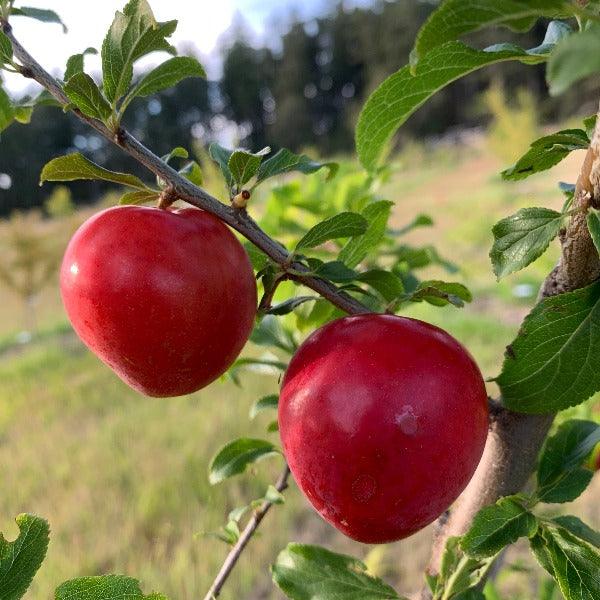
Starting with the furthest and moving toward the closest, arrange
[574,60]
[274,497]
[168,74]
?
[274,497]
[168,74]
[574,60]

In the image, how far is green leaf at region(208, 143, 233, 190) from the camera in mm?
385

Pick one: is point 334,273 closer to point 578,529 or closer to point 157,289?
point 157,289

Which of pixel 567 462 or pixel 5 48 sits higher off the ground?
pixel 5 48

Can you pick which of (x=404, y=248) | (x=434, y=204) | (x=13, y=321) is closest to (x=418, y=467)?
(x=404, y=248)

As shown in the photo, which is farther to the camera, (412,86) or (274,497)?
(274,497)

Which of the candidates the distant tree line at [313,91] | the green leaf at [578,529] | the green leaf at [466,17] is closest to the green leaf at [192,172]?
the green leaf at [466,17]

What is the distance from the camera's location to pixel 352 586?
1.47 ft

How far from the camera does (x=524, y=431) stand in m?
0.38

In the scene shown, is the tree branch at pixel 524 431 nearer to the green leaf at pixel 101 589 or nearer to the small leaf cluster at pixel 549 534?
the small leaf cluster at pixel 549 534

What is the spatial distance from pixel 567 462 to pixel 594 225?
0.20 metres

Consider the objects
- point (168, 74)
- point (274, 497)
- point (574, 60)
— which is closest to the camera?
point (574, 60)

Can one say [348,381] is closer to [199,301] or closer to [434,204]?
[199,301]

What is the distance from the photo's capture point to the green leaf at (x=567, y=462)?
41 cm

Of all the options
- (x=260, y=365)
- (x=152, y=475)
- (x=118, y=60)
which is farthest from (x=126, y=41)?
(x=152, y=475)
